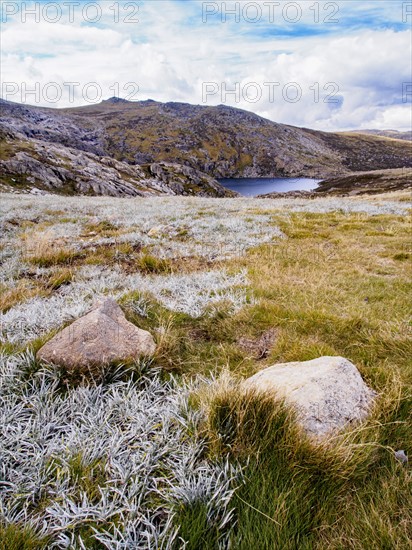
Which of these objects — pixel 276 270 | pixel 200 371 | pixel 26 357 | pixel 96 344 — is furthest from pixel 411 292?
pixel 26 357

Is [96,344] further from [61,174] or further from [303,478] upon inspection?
[61,174]

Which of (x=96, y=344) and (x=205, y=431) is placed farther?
(x=96, y=344)

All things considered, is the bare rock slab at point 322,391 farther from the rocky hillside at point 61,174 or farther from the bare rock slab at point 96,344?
the rocky hillside at point 61,174

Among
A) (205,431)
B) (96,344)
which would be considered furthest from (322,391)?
(96,344)

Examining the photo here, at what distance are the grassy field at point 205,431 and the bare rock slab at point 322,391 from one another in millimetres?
147

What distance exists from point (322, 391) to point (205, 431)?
116 cm

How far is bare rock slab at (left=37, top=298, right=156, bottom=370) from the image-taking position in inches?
140

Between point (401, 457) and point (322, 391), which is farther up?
point (322, 391)

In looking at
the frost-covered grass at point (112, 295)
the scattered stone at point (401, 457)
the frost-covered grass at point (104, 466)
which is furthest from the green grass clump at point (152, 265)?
the scattered stone at point (401, 457)

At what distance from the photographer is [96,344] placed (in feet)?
12.2

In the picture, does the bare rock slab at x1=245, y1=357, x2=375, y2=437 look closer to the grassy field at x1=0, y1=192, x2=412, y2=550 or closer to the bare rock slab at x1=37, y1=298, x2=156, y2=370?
the grassy field at x1=0, y1=192, x2=412, y2=550

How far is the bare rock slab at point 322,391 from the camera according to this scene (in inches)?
103

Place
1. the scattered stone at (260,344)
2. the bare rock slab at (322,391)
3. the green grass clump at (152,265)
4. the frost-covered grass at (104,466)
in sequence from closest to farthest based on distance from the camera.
Result: the frost-covered grass at (104,466), the bare rock slab at (322,391), the scattered stone at (260,344), the green grass clump at (152,265)

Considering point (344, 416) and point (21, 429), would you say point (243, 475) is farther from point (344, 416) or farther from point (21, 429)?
point (21, 429)
